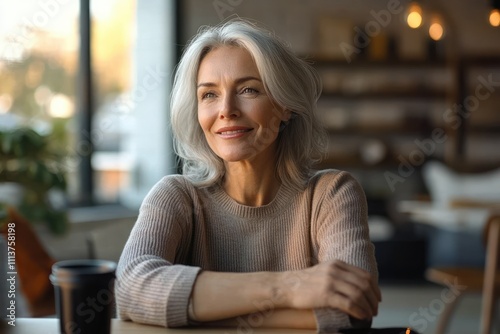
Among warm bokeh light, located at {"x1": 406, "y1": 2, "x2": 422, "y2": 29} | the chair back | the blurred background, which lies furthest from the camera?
warm bokeh light, located at {"x1": 406, "y1": 2, "x2": 422, "y2": 29}

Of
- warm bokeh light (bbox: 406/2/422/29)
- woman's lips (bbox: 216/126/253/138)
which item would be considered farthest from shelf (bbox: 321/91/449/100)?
woman's lips (bbox: 216/126/253/138)

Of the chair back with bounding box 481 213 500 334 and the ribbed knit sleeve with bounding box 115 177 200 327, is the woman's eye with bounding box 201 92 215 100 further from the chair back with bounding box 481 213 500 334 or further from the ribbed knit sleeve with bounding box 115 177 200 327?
the chair back with bounding box 481 213 500 334

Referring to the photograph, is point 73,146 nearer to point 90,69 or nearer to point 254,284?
point 90,69

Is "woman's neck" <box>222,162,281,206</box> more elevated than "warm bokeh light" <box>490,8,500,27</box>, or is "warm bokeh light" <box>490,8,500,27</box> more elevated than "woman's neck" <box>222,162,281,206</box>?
"warm bokeh light" <box>490,8,500,27</box>

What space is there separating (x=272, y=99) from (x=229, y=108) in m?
0.12

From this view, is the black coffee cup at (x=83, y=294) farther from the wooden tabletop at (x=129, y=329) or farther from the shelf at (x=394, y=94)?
the shelf at (x=394, y=94)

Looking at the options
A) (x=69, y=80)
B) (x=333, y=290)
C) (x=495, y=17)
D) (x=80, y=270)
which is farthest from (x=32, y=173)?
(x=495, y=17)

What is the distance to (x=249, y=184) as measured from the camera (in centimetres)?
180

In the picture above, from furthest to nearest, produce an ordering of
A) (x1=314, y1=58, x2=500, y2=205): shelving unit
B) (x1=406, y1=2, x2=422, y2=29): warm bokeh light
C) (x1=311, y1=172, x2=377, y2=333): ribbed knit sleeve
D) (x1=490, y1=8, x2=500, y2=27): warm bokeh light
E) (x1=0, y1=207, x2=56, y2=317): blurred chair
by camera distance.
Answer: (x1=314, y1=58, x2=500, y2=205): shelving unit → (x1=406, y1=2, x2=422, y2=29): warm bokeh light → (x1=490, y1=8, x2=500, y2=27): warm bokeh light → (x1=0, y1=207, x2=56, y2=317): blurred chair → (x1=311, y1=172, x2=377, y2=333): ribbed knit sleeve

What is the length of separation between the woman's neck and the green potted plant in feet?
5.77

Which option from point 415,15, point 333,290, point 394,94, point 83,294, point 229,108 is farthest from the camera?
point 394,94

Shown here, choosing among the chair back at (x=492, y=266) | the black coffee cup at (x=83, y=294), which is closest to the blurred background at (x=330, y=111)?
the chair back at (x=492, y=266)

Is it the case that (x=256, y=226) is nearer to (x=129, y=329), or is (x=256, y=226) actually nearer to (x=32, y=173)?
(x=129, y=329)

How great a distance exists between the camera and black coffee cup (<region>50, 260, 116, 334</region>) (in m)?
1.08
